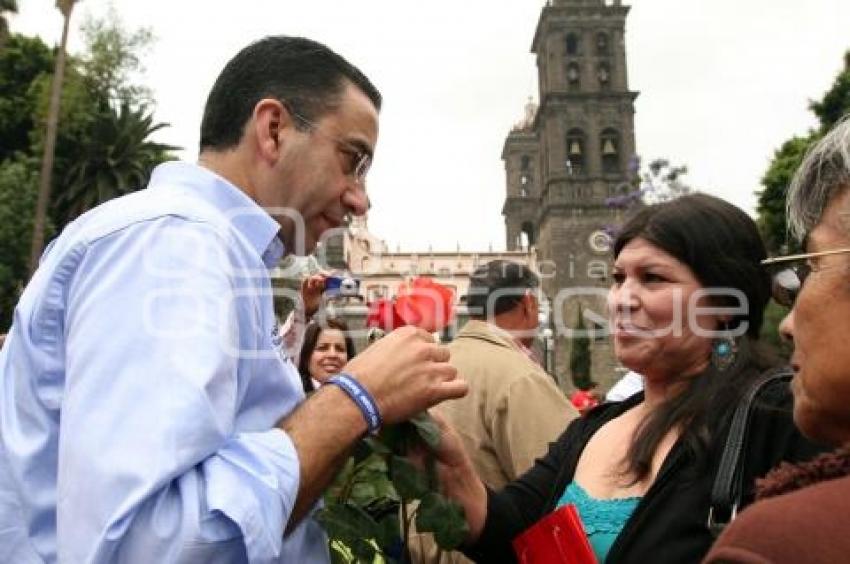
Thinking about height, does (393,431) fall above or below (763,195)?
below

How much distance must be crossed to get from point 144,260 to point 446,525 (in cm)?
83

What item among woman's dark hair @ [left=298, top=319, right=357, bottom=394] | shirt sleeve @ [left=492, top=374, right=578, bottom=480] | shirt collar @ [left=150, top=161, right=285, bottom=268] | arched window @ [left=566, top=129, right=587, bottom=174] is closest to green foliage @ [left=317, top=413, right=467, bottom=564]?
shirt collar @ [left=150, top=161, right=285, bottom=268]

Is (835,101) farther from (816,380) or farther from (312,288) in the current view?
(816,380)

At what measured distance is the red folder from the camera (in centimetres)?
198

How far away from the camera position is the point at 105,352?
4.40 ft

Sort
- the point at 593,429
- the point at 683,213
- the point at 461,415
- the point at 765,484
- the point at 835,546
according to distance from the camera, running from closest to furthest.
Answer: the point at 835,546 → the point at 765,484 → the point at 683,213 → the point at 593,429 → the point at 461,415

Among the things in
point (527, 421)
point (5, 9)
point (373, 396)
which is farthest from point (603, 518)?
point (5, 9)

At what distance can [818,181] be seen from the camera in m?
1.43

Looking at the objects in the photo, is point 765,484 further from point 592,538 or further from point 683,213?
point 683,213

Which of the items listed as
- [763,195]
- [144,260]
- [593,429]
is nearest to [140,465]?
[144,260]

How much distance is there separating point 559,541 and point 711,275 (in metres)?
0.84

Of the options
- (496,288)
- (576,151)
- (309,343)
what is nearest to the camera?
(496,288)

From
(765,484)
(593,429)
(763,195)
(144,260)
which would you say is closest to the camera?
(765,484)

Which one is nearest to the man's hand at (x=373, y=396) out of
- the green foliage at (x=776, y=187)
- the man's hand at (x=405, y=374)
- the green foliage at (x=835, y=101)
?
the man's hand at (x=405, y=374)
